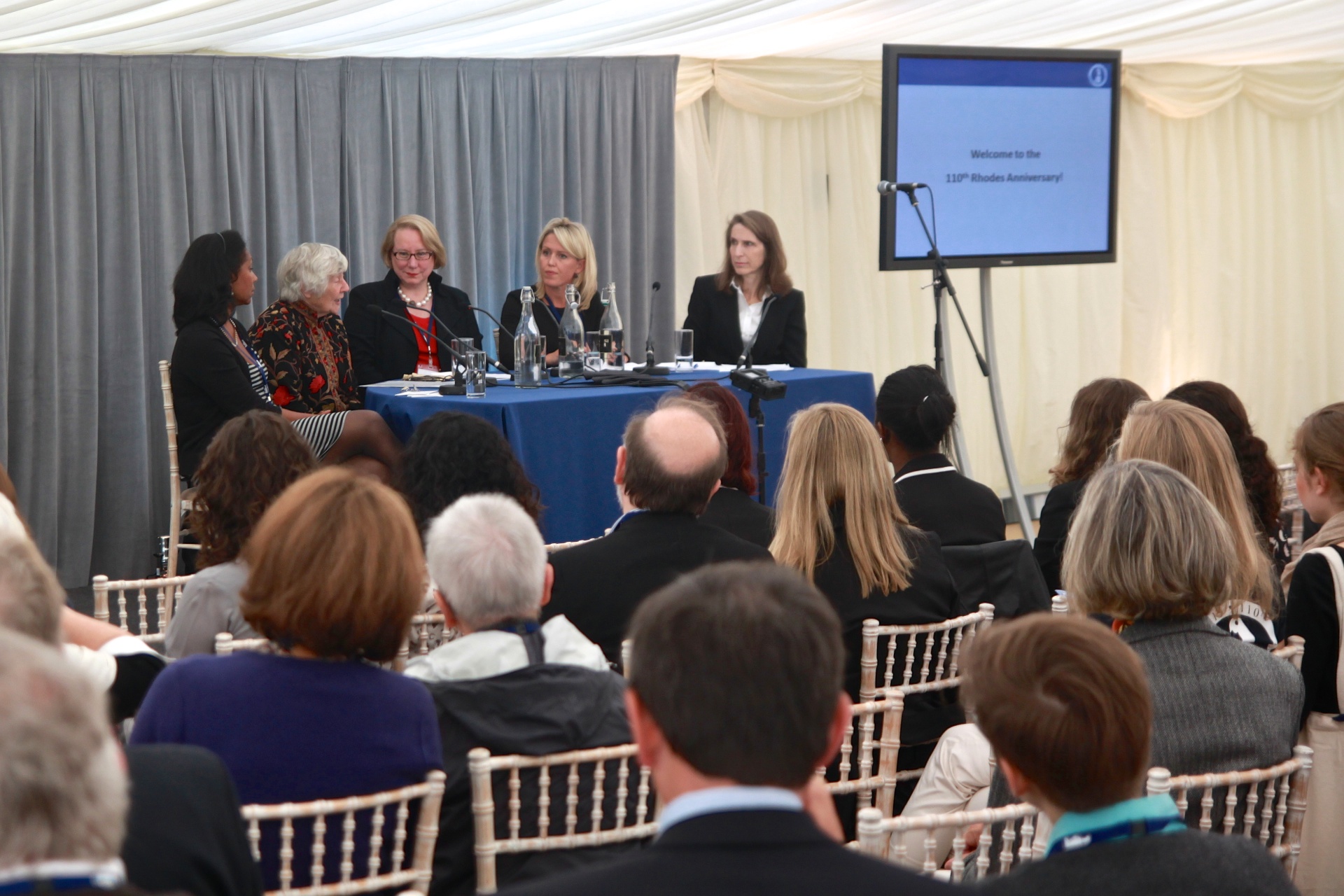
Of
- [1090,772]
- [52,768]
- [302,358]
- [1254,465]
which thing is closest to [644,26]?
[302,358]

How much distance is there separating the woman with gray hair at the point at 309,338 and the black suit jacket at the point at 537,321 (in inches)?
27.5

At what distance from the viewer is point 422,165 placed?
20.1 feet

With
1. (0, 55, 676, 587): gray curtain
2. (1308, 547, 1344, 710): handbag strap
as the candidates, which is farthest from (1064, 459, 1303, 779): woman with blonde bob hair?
(0, 55, 676, 587): gray curtain

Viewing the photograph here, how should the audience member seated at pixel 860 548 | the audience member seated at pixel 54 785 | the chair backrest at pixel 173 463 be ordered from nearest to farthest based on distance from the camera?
the audience member seated at pixel 54 785 < the audience member seated at pixel 860 548 < the chair backrest at pixel 173 463

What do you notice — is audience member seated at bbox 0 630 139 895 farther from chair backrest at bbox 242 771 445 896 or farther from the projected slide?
the projected slide

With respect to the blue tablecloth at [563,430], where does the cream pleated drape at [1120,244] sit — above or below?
above

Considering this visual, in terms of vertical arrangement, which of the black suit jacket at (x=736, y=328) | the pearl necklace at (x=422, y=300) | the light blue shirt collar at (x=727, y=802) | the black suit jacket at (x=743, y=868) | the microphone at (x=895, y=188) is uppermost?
the microphone at (x=895, y=188)

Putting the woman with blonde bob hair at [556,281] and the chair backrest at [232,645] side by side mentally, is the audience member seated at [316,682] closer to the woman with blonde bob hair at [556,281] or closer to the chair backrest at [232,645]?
the chair backrest at [232,645]

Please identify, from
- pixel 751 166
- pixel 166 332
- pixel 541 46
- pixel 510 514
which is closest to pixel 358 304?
pixel 166 332

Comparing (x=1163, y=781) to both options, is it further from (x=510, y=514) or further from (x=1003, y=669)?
(x=510, y=514)

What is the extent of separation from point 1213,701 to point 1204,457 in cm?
89

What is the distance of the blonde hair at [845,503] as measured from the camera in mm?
2629

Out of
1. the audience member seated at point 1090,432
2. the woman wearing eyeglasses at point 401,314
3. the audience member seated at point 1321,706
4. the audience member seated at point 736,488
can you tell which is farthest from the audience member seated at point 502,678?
the woman wearing eyeglasses at point 401,314

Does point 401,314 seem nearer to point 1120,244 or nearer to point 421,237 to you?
point 421,237
